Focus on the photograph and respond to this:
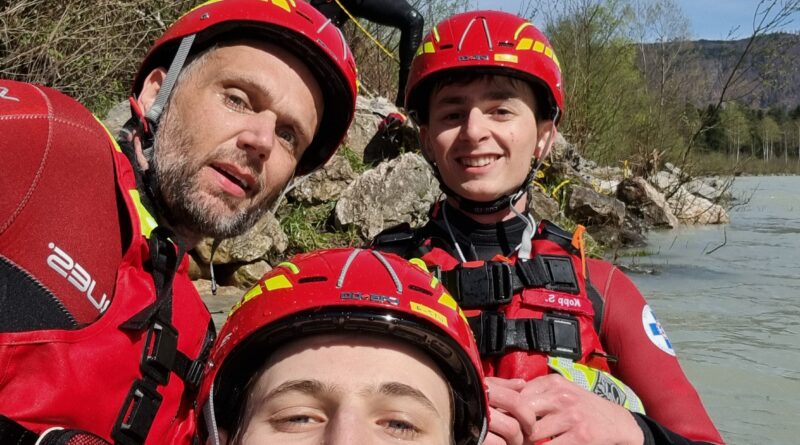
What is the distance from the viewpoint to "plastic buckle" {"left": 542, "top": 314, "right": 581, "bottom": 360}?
2275 mm

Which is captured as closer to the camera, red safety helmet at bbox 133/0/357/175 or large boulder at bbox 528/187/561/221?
red safety helmet at bbox 133/0/357/175

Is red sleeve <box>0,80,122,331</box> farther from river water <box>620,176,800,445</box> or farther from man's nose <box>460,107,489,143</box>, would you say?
river water <box>620,176,800,445</box>

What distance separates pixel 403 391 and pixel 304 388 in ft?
0.75

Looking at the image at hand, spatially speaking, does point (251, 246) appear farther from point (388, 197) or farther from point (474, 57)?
point (474, 57)

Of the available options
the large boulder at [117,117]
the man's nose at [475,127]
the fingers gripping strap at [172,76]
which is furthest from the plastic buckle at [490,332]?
the large boulder at [117,117]

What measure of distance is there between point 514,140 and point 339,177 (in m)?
5.27

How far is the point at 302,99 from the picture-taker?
98.2 inches

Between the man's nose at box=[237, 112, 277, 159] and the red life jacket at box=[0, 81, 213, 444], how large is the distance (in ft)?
1.78

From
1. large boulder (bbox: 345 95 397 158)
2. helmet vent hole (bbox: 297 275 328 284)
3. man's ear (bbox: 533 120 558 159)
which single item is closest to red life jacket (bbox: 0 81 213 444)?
helmet vent hole (bbox: 297 275 328 284)

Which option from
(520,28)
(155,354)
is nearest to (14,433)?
(155,354)

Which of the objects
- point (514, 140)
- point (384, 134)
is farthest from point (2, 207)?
point (384, 134)

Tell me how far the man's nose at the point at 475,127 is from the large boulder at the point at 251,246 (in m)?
3.85

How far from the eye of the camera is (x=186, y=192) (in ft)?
7.33

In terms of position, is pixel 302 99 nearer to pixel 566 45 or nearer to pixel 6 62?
pixel 6 62
